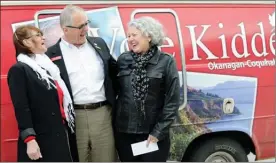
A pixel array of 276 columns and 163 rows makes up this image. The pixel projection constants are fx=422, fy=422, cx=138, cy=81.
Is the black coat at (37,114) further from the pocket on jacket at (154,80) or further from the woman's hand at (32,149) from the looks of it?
the pocket on jacket at (154,80)

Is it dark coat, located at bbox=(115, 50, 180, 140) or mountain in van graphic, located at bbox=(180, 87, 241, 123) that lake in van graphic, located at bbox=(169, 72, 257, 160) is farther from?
dark coat, located at bbox=(115, 50, 180, 140)

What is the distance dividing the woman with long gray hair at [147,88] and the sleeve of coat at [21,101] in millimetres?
712

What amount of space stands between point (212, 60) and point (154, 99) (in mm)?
1087

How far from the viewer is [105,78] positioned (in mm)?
3113

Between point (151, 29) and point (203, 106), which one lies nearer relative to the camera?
point (151, 29)

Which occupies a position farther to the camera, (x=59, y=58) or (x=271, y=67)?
(x=271, y=67)

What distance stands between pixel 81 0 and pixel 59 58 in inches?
33.1

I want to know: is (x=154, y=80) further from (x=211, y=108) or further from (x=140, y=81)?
(x=211, y=108)

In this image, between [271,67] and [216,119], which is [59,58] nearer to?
[216,119]

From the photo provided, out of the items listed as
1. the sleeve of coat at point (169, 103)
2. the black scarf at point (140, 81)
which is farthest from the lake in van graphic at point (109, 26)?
the sleeve of coat at point (169, 103)

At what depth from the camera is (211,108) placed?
3.88 meters

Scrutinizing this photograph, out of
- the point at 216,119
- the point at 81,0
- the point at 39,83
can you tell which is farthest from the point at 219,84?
the point at 39,83

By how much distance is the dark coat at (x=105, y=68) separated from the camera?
301 centimetres

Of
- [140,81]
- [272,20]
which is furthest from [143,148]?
[272,20]
